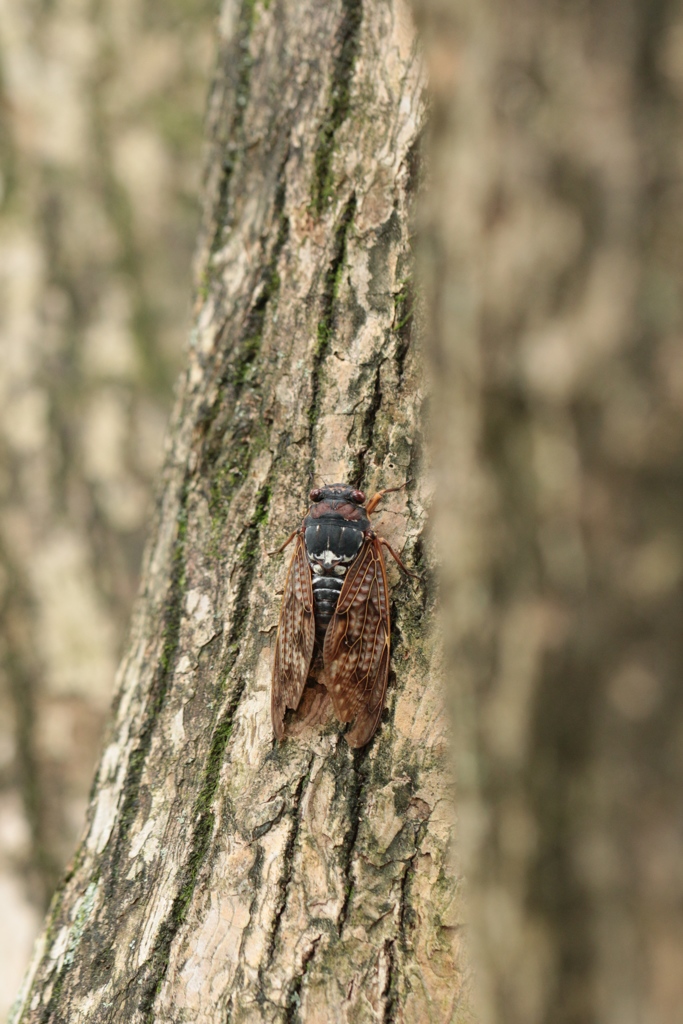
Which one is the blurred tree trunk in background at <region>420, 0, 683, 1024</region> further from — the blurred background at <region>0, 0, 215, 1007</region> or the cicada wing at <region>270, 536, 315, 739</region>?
the blurred background at <region>0, 0, 215, 1007</region>

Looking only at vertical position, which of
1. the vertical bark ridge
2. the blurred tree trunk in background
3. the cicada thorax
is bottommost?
the blurred tree trunk in background

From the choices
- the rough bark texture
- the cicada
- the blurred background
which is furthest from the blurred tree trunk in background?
the blurred background

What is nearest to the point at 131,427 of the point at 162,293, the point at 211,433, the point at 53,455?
the point at 53,455

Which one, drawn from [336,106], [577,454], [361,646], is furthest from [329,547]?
[577,454]

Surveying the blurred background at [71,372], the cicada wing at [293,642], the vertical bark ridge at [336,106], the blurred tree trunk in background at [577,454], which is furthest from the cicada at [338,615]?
the blurred background at [71,372]

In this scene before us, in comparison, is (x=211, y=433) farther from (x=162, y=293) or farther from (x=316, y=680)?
(x=162, y=293)

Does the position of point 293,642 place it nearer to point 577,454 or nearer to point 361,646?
point 361,646
